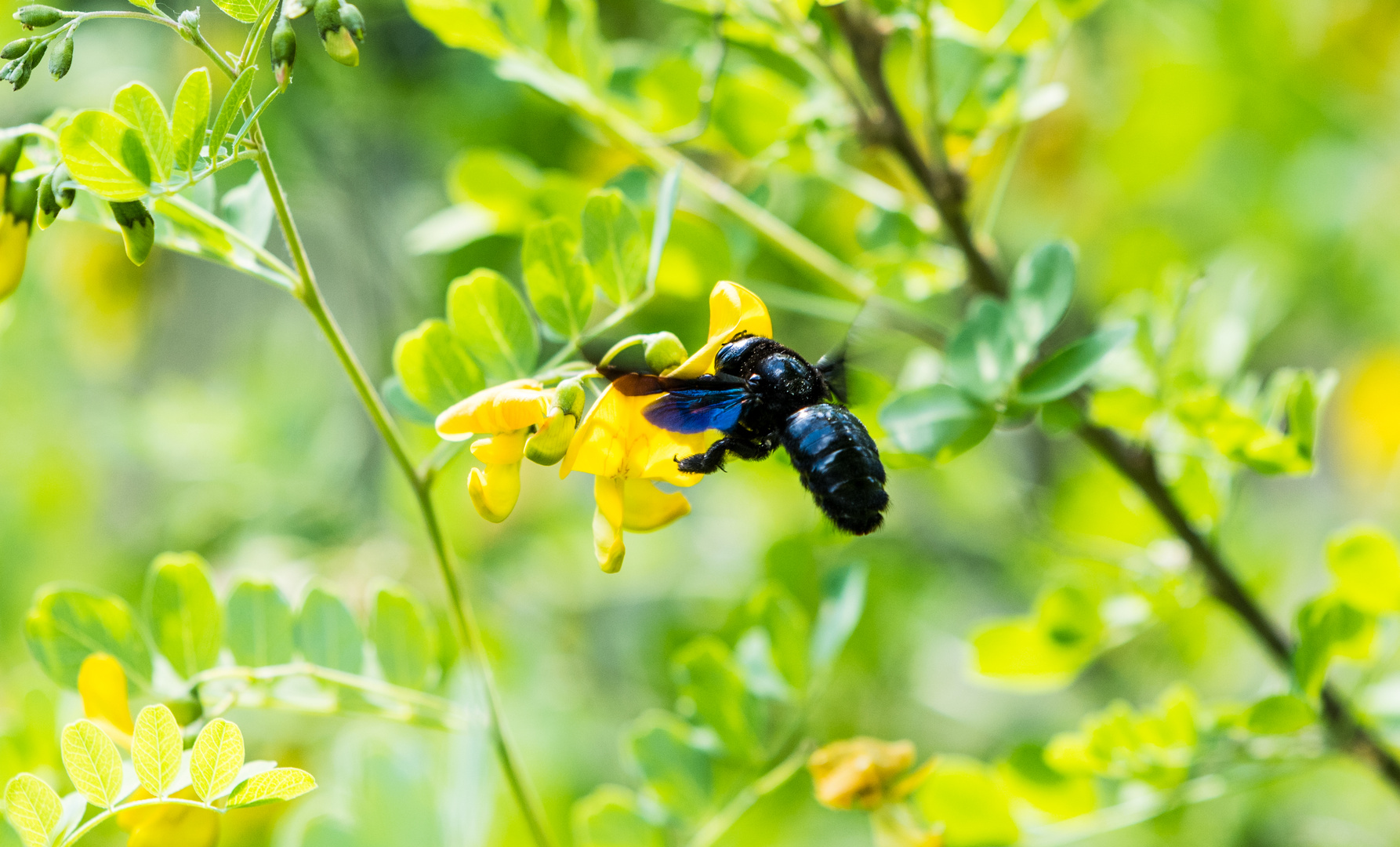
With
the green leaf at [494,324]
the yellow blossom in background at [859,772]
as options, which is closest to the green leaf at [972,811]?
the yellow blossom in background at [859,772]

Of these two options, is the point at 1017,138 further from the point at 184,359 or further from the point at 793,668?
the point at 184,359

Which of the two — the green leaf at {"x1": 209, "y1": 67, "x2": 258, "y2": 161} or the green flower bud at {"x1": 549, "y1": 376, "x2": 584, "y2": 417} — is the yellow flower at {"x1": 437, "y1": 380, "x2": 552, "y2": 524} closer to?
the green flower bud at {"x1": 549, "y1": 376, "x2": 584, "y2": 417}

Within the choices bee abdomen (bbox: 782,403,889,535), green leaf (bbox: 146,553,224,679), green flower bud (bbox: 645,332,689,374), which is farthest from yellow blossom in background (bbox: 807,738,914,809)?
green leaf (bbox: 146,553,224,679)

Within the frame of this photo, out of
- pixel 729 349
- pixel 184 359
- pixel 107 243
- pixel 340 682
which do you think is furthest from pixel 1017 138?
pixel 184 359

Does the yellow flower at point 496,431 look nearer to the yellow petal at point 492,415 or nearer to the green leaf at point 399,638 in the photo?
the yellow petal at point 492,415

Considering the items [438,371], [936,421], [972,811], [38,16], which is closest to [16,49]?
[38,16]

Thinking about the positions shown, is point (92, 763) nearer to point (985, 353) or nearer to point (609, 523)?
point (609, 523)

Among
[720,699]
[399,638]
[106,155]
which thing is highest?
[106,155]
